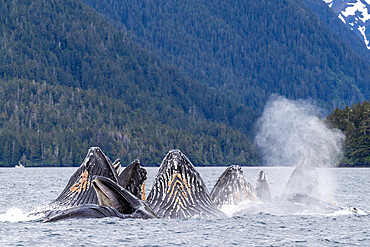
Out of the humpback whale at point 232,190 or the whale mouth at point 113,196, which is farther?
the humpback whale at point 232,190

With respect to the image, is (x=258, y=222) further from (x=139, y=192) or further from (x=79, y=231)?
(x=79, y=231)

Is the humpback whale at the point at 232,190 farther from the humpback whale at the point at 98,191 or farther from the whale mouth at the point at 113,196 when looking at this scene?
the whale mouth at the point at 113,196

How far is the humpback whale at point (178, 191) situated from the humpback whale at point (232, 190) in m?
4.05

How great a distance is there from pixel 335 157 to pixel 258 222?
156m

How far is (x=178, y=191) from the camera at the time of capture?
25250 millimetres

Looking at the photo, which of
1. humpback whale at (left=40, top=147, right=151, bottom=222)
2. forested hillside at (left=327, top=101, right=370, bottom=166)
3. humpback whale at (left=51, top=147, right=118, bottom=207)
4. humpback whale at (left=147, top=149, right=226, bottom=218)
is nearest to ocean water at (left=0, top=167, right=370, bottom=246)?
humpback whale at (left=40, top=147, right=151, bottom=222)

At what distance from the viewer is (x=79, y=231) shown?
2405cm

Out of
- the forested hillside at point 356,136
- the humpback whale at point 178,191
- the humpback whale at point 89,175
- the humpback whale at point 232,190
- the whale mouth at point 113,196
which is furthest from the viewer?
the forested hillside at point 356,136

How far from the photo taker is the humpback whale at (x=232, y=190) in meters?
30.2

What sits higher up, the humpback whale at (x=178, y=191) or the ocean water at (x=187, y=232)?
the humpback whale at (x=178, y=191)

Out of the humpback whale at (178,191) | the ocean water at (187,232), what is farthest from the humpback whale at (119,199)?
the humpback whale at (178,191)

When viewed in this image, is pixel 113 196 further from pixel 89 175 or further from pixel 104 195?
pixel 89 175

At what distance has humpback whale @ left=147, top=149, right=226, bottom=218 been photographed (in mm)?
25047

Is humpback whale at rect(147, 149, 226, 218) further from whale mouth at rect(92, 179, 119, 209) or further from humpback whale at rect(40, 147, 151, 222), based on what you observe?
whale mouth at rect(92, 179, 119, 209)
